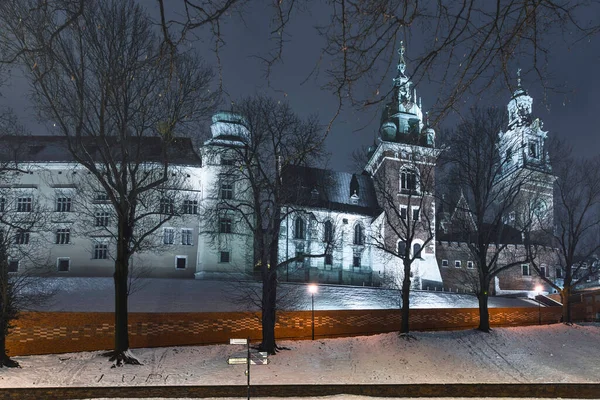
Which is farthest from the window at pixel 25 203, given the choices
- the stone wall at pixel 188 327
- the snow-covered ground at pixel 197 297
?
the stone wall at pixel 188 327

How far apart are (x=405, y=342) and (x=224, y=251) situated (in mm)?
23354

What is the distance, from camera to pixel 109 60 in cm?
1969

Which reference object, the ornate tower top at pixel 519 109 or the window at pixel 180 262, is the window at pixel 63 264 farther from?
the ornate tower top at pixel 519 109

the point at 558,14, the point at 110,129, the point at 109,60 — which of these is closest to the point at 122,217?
the point at 110,129

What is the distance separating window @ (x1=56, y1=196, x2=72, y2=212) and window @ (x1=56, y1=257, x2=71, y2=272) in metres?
4.04

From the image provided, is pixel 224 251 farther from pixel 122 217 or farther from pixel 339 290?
pixel 122 217

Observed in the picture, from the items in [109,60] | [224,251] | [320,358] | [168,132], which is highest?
[109,60]

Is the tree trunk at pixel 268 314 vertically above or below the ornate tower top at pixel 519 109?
below

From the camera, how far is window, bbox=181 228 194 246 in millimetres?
48719

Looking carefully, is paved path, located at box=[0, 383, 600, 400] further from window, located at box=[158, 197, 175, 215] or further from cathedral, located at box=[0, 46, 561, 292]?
cathedral, located at box=[0, 46, 561, 292]

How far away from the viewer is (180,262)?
48188mm

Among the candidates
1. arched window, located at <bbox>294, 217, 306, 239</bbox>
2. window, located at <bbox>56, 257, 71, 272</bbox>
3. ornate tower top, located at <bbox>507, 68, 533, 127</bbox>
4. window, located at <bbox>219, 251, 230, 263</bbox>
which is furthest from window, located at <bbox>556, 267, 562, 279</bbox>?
window, located at <bbox>56, 257, 71, 272</bbox>

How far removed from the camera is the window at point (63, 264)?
46.8m

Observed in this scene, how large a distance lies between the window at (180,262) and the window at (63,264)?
8207 mm
